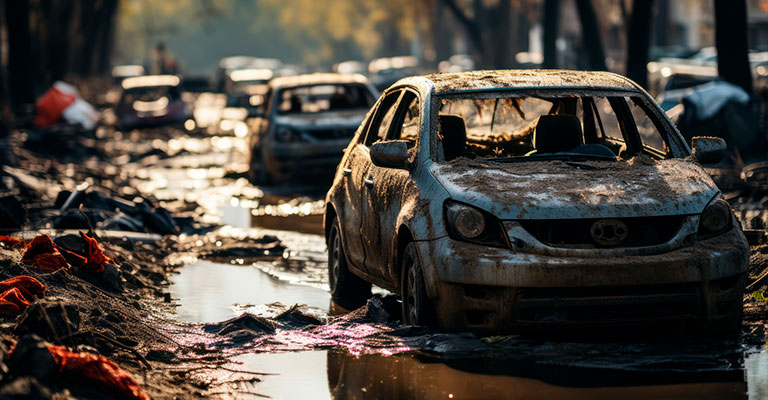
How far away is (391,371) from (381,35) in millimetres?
89922

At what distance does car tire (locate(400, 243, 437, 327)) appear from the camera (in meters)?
6.86

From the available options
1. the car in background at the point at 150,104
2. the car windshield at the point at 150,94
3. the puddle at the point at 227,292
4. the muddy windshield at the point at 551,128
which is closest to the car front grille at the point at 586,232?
the muddy windshield at the point at 551,128

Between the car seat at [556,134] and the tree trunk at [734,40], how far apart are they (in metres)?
12.9

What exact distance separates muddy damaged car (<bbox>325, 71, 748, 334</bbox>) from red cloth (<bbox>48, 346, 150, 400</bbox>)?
5.79 ft

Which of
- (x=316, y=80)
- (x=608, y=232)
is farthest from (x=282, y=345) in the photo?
(x=316, y=80)

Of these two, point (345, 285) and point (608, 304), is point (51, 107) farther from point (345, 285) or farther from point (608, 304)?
point (608, 304)

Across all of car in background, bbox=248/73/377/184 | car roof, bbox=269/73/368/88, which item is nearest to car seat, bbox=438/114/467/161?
car in background, bbox=248/73/377/184

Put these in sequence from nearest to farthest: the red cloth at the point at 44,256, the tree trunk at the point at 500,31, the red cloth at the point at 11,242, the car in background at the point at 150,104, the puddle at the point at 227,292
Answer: the red cloth at the point at 44,256 → the puddle at the point at 227,292 → the red cloth at the point at 11,242 → the car in background at the point at 150,104 → the tree trunk at the point at 500,31

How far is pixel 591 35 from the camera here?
1064 inches

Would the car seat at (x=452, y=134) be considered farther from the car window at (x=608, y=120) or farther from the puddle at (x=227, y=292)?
the puddle at (x=227, y=292)

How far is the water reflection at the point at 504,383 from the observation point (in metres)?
5.89

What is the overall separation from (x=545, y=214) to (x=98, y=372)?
2350mm

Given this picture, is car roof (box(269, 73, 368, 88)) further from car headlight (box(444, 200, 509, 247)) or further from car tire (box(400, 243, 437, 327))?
car headlight (box(444, 200, 509, 247))

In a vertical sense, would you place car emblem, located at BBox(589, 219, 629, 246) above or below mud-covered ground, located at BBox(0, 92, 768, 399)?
above
